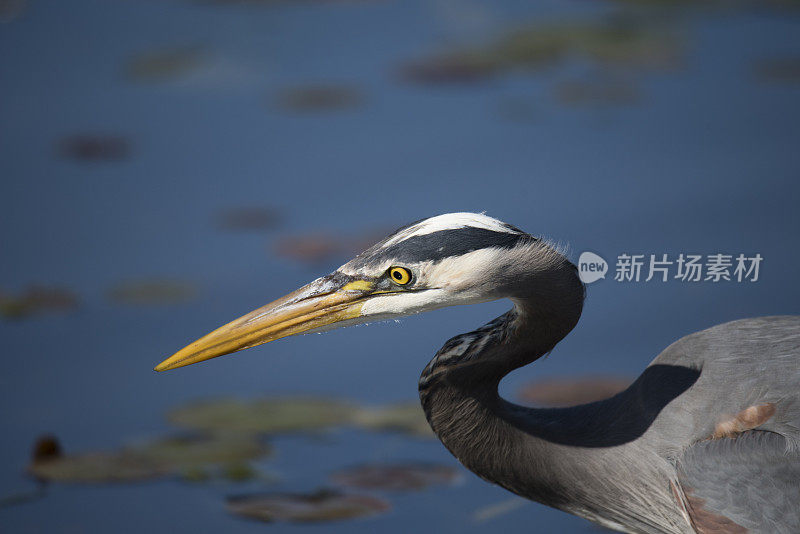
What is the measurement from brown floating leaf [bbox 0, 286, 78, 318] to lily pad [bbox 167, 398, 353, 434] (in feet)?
3.90

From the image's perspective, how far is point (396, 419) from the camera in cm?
457

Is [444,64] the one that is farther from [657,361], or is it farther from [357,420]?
[657,361]

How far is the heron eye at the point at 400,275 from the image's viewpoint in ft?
10.1

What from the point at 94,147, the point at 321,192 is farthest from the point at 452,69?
the point at 94,147

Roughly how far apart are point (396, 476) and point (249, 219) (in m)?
2.43

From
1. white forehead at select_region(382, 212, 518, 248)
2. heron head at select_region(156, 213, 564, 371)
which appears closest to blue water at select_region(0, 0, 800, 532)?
heron head at select_region(156, 213, 564, 371)

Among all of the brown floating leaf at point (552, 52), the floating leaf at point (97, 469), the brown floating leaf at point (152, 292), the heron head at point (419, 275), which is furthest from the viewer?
the brown floating leaf at point (552, 52)

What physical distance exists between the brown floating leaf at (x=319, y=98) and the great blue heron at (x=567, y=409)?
425 centimetres

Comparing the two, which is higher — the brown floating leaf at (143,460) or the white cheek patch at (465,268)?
the white cheek patch at (465,268)

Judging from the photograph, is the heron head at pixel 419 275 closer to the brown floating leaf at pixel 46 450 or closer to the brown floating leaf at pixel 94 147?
the brown floating leaf at pixel 46 450

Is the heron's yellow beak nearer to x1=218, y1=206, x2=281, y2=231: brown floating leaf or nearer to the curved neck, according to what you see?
the curved neck

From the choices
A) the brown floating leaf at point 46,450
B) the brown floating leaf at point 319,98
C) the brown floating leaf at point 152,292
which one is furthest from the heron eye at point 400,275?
the brown floating leaf at point 319,98

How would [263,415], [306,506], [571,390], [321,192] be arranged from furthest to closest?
[321,192] < [571,390] < [263,415] < [306,506]

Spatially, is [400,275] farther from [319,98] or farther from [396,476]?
[319,98]
